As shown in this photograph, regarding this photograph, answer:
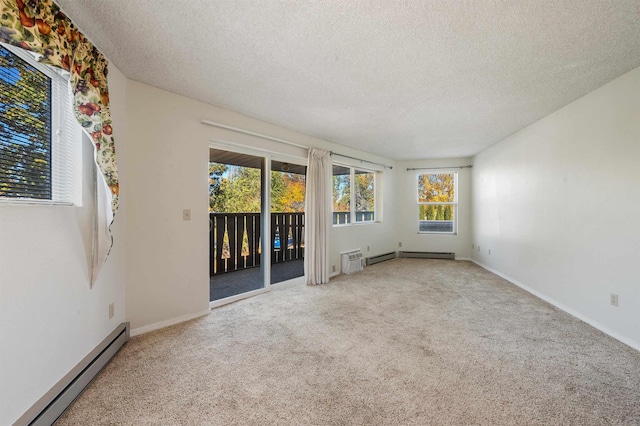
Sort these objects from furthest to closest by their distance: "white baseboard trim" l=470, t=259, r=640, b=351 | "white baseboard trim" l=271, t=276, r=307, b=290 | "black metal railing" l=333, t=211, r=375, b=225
Result: "black metal railing" l=333, t=211, r=375, b=225, "white baseboard trim" l=271, t=276, r=307, b=290, "white baseboard trim" l=470, t=259, r=640, b=351

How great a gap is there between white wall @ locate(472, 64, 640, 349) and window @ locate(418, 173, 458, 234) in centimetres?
187

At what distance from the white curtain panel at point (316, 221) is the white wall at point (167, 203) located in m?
1.37

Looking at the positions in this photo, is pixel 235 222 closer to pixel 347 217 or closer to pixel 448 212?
pixel 347 217

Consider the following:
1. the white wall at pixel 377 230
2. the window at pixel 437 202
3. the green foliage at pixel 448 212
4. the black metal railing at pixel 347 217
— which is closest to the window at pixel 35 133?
the white wall at pixel 377 230

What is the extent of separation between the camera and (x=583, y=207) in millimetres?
2777

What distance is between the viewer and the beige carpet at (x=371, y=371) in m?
1.48

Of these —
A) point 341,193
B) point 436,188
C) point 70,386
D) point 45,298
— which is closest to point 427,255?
point 436,188

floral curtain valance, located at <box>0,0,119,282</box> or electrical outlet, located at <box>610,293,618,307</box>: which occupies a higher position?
floral curtain valance, located at <box>0,0,119,282</box>

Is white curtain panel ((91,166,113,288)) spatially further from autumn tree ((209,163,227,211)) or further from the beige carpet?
autumn tree ((209,163,227,211))

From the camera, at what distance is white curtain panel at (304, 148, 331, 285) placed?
4074 millimetres

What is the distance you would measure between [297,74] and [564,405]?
294 centimetres

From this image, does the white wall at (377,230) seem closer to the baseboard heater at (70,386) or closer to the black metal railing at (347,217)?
the black metal railing at (347,217)

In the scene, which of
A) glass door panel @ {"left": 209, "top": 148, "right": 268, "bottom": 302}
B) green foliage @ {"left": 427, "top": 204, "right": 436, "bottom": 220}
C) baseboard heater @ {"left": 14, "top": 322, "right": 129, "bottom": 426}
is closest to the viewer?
baseboard heater @ {"left": 14, "top": 322, "right": 129, "bottom": 426}

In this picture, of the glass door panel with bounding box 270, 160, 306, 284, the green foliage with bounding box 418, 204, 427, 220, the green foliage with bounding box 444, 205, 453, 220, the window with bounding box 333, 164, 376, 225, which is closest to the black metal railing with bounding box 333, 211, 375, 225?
the window with bounding box 333, 164, 376, 225
